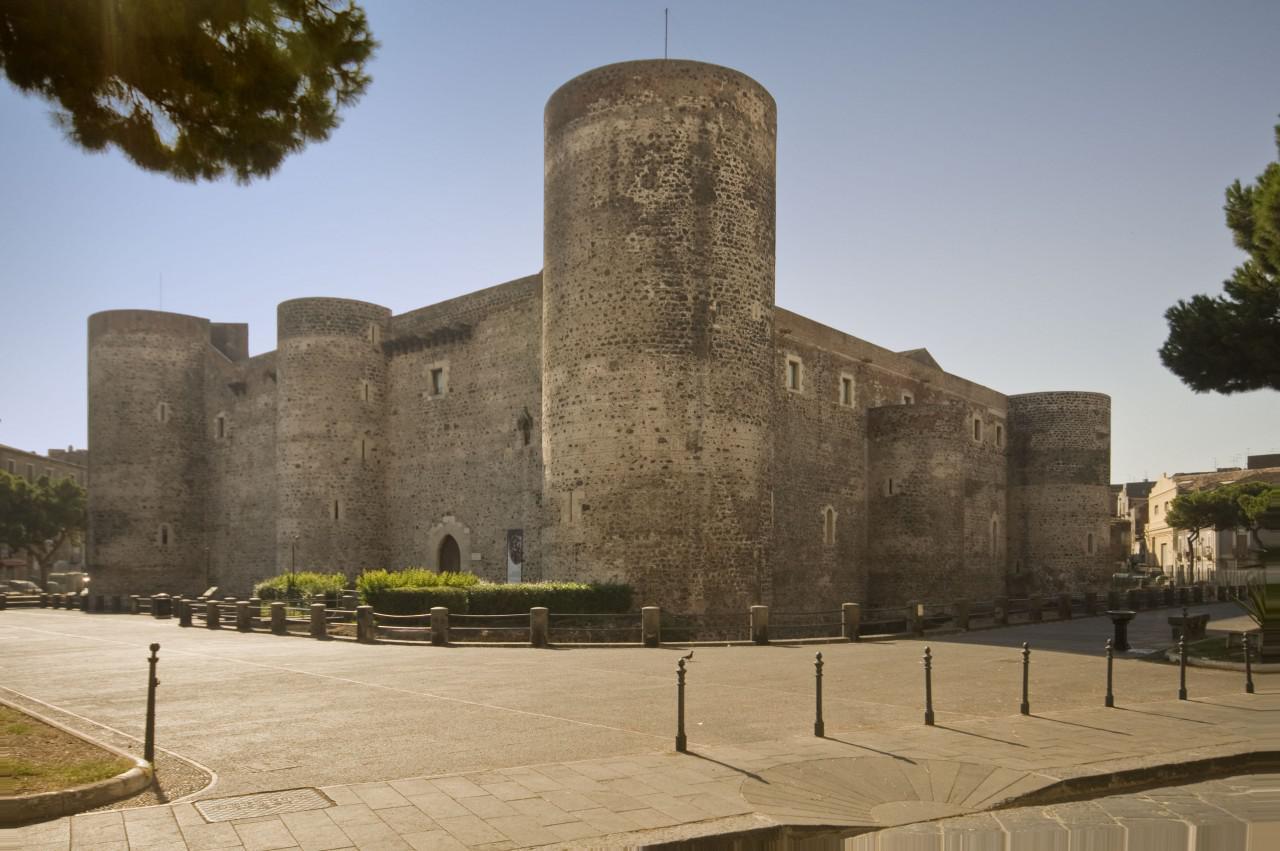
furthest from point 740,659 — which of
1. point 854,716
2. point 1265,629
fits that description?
point 1265,629

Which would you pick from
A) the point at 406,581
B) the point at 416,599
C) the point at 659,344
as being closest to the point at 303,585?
the point at 406,581

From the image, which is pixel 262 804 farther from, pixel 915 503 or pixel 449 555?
pixel 915 503

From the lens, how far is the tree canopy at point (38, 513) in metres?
49.2

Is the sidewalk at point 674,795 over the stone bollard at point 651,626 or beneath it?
over

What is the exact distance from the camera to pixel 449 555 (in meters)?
30.5

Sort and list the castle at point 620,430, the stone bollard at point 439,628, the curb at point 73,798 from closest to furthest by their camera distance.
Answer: the curb at point 73,798 < the stone bollard at point 439,628 < the castle at point 620,430

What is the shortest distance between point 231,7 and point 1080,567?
1546 inches

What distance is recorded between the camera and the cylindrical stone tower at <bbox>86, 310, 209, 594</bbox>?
37.8m

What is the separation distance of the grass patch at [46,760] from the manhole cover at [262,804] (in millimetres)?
926

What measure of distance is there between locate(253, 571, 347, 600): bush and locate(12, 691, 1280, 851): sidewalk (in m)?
20.2

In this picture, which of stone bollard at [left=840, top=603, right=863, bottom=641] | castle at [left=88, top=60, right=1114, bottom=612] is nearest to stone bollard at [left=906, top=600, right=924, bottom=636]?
stone bollard at [left=840, top=603, right=863, bottom=641]

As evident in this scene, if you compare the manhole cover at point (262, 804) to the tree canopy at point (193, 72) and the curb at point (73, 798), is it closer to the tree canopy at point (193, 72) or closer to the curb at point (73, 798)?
the curb at point (73, 798)

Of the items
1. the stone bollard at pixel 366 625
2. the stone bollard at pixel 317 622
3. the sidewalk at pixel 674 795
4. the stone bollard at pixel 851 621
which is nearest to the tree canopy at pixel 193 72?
the sidewalk at pixel 674 795

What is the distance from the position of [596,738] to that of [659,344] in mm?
13288
